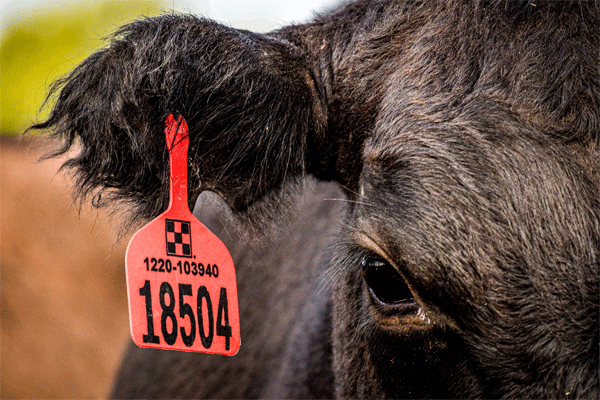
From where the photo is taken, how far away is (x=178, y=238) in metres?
1.86

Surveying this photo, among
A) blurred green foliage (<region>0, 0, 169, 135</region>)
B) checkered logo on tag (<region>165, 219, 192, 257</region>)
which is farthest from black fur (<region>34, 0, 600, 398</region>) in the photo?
blurred green foliage (<region>0, 0, 169, 135</region>)

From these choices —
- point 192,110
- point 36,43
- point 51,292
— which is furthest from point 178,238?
point 36,43

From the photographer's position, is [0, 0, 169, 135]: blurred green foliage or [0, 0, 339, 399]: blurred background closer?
[0, 0, 339, 399]: blurred background

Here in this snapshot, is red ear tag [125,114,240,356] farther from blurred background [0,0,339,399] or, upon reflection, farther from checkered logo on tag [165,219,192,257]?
blurred background [0,0,339,399]

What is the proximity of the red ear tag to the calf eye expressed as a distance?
1.32 feet

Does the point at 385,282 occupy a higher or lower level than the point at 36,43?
lower

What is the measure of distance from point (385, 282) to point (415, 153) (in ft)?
1.16

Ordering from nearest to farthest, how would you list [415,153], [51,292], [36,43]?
1. [415,153]
2. [51,292]
3. [36,43]

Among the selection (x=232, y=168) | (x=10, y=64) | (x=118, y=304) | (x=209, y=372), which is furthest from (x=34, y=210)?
(x=10, y=64)

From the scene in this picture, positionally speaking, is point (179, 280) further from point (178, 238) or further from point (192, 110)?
point (192, 110)

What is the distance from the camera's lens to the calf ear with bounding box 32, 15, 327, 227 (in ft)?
5.95

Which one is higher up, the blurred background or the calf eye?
the blurred background

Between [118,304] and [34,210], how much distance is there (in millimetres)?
1199

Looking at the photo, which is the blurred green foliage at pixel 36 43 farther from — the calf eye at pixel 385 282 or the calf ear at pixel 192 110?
the calf eye at pixel 385 282
